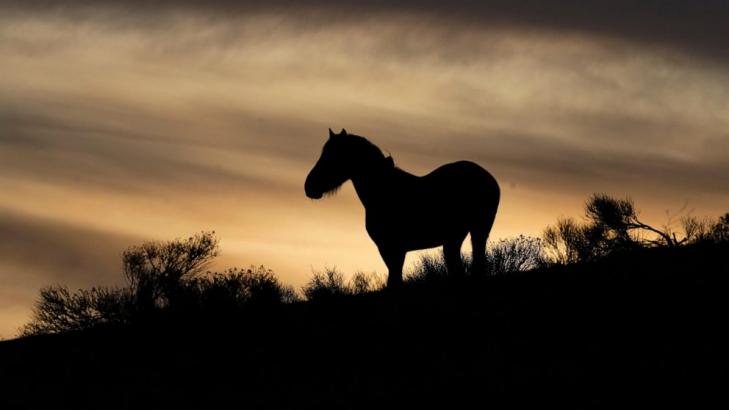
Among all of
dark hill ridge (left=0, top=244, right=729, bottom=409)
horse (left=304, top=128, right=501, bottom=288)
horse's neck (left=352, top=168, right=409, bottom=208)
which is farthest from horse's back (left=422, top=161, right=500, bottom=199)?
dark hill ridge (left=0, top=244, right=729, bottom=409)

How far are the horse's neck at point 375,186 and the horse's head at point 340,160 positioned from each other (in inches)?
6.1

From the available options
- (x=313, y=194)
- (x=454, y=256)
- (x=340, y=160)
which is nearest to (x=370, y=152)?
(x=340, y=160)

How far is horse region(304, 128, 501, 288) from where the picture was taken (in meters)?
14.6

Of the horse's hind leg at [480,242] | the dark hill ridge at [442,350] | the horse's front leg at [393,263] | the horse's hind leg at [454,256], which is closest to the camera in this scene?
the dark hill ridge at [442,350]

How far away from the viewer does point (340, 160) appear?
15.0 meters

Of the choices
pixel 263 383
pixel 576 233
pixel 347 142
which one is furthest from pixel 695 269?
pixel 576 233

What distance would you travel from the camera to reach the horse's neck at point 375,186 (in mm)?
14727

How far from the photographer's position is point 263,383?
12.3 m

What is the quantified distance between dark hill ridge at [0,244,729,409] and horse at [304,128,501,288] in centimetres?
96

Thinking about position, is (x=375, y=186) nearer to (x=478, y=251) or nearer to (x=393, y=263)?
(x=393, y=263)

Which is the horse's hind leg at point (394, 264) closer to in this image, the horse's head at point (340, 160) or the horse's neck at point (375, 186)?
the horse's neck at point (375, 186)

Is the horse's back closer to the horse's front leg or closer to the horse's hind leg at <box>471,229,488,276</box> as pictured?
the horse's hind leg at <box>471,229,488,276</box>

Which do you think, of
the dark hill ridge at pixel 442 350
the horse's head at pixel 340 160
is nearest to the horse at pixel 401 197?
the horse's head at pixel 340 160

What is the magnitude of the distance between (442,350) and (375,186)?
3.33m
